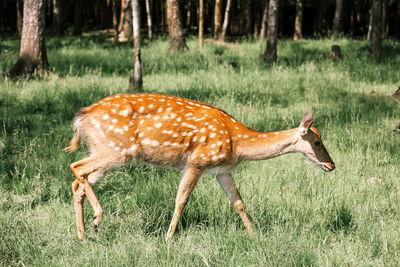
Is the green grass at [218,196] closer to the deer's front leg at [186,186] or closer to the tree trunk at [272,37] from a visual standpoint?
the deer's front leg at [186,186]

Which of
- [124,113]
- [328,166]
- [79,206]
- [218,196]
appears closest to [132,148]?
[124,113]

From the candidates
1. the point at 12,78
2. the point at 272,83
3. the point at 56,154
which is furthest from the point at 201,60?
the point at 56,154

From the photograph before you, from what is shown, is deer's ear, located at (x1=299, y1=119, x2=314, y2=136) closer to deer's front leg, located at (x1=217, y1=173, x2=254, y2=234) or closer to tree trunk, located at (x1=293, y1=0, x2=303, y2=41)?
deer's front leg, located at (x1=217, y1=173, x2=254, y2=234)

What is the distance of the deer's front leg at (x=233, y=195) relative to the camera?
12.1ft

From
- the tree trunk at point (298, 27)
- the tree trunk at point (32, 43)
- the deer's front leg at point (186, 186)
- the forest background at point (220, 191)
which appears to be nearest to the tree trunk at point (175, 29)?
the forest background at point (220, 191)

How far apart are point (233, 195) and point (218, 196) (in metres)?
0.25

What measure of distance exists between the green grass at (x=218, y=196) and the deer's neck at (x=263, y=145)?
1.51 ft

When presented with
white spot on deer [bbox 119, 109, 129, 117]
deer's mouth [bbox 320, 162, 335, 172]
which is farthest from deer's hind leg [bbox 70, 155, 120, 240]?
deer's mouth [bbox 320, 162, 335, 172]

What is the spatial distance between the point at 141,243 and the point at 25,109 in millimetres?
4620

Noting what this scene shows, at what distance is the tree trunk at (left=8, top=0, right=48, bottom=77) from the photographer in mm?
9531

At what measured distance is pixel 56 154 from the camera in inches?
199

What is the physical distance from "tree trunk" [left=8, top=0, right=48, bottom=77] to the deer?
21.6 feet

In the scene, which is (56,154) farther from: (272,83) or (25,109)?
(272,83)

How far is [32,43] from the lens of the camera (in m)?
9.69
